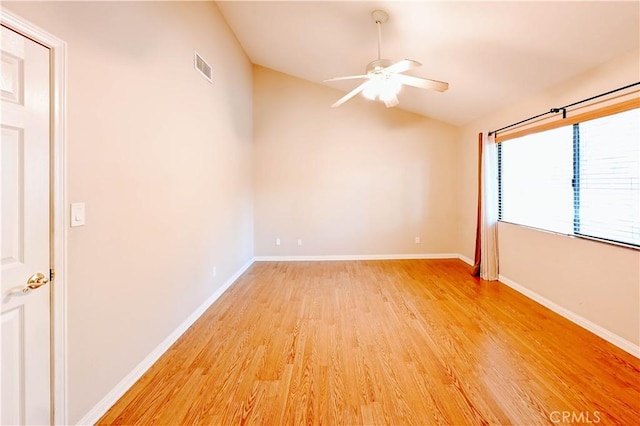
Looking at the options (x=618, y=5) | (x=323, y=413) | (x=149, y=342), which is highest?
(x=618, y=5)

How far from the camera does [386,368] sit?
2.06 meters

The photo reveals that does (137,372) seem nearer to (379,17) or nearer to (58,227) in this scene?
(58,227)

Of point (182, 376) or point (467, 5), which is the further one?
point (467, 5)

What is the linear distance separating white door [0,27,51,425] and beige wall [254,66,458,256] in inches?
154

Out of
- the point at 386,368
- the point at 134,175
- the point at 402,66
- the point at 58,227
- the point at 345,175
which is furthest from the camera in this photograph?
the point at 345,175

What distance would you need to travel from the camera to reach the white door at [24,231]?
46.6 inches

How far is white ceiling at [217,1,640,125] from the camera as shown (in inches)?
84.3

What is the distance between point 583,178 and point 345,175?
3.31m

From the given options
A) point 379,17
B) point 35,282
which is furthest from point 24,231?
point 379,17

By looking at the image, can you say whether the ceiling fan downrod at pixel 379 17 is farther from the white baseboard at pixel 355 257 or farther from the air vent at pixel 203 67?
the white baseboard at pixel 355 257

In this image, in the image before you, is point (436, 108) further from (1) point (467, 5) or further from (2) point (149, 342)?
(2) point (149, 342)

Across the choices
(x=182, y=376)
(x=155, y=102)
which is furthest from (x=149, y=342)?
(x=155, y=102)

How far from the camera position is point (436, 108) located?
4.62m

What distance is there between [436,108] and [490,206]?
6.07 ft
